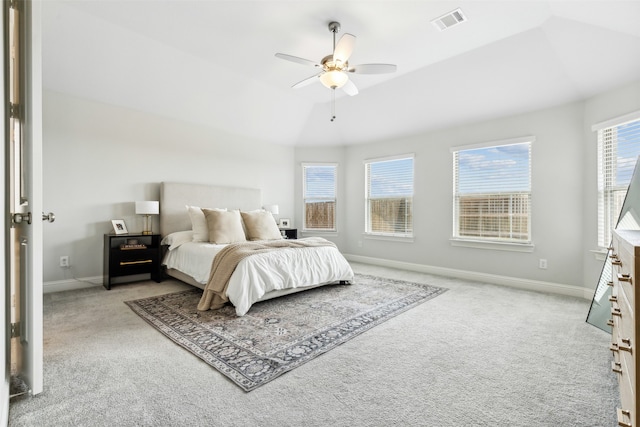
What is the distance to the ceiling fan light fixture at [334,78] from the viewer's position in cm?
314

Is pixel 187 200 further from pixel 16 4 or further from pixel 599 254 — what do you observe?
pixel 599 254

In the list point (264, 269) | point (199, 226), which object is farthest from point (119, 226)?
point (264, 269)

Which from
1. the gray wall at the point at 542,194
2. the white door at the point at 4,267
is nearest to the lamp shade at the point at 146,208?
the white door at the point at 4,267

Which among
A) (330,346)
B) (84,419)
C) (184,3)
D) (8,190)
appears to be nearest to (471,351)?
(330,346)

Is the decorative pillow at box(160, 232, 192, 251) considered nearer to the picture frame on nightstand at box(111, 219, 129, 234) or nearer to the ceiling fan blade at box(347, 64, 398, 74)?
the picture frame on nightstand at box(111, 219, 129, 234)

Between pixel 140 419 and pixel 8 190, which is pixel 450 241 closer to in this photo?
pixel 140 419

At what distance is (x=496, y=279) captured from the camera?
4.54 metres

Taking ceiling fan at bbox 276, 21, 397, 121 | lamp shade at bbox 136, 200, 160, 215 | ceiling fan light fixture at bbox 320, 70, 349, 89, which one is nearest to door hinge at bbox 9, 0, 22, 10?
ceiling fan at bbox 276, 21, 397, 121

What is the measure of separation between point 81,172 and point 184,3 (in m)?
2.64

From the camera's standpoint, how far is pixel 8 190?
5.44 ft

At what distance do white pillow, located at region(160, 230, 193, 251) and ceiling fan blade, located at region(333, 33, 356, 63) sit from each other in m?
3.11

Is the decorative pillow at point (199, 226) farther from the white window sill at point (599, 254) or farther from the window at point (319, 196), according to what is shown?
the white window sill at point (599, 254)

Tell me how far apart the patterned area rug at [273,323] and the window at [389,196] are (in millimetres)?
1822

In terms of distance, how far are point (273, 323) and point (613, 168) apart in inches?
163
